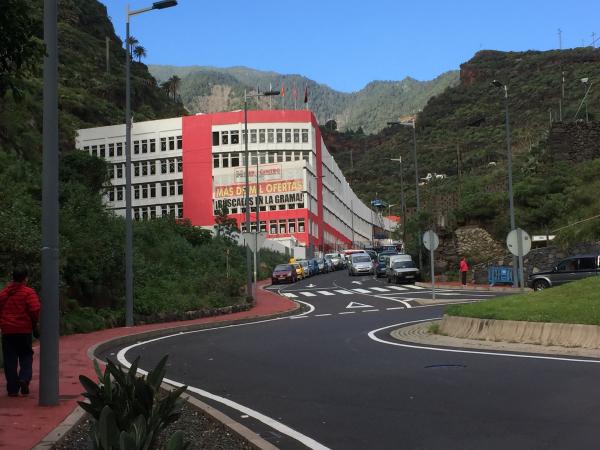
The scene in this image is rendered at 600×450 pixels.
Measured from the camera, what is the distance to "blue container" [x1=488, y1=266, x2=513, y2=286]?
124 feet

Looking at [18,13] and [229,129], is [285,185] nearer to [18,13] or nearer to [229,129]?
[229,129]

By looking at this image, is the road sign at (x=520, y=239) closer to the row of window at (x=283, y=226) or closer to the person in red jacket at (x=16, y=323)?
the person in red jacket at (x=16, y=323)

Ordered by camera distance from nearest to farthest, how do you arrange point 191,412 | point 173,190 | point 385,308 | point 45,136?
point 191,412, point 45,136, point 385,308, point 173,190

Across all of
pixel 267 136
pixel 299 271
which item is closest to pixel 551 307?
pixel 299 271

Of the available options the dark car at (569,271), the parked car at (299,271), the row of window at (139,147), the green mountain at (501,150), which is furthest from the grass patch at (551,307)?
the row of window at (139,147)

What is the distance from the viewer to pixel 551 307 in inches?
576

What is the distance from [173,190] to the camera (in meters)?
98.2

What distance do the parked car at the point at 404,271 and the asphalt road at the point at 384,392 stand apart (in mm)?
28372

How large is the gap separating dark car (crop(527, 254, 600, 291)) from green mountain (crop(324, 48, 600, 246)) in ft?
24.7

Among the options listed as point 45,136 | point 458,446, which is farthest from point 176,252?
point 458,446

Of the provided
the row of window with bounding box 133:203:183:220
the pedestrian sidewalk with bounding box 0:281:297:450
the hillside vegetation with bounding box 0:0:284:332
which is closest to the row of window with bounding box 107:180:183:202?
the row of window with bounding box 133:203:183:220

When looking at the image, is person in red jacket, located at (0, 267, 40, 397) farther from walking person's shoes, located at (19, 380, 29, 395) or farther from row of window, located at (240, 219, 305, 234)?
row of window, located at (240, 219, 305, 234)

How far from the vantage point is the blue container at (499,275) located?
37.8m

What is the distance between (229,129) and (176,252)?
61.5 m
